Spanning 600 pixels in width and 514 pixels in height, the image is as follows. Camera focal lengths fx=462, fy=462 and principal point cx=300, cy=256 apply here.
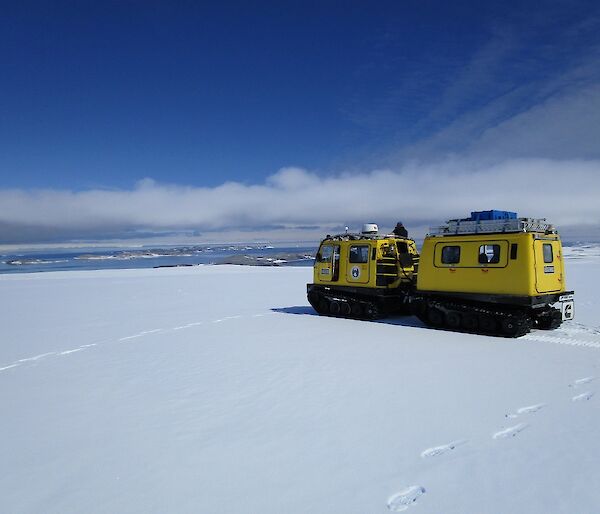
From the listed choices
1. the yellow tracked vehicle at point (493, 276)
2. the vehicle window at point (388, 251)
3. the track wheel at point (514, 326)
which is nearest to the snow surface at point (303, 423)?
the track wheel at point (514, 326)

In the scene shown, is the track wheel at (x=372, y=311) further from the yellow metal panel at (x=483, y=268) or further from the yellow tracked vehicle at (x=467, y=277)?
the yellow metal panel at (x=483, y=268)

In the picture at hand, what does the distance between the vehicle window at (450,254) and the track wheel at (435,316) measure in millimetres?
1251

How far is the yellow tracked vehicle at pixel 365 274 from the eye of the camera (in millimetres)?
13133

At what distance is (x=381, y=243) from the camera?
13.3m

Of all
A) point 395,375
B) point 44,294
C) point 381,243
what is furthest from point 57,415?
point 44,294

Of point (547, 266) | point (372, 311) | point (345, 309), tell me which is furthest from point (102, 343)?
point (547, 266)

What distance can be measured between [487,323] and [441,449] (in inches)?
255

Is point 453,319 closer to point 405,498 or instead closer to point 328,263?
point 328,263

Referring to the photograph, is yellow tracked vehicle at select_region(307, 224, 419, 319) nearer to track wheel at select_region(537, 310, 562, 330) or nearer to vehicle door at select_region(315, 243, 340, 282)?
vehicle door at select_region(315, 243, 340, 282)

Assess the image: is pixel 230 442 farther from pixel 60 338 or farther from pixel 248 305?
pixel 248 305

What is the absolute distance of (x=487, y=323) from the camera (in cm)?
1075

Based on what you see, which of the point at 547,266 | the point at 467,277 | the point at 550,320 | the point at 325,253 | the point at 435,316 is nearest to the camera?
the point at 547,266

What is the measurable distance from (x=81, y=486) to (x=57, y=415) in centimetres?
214

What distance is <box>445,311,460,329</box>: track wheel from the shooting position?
1132 cm
